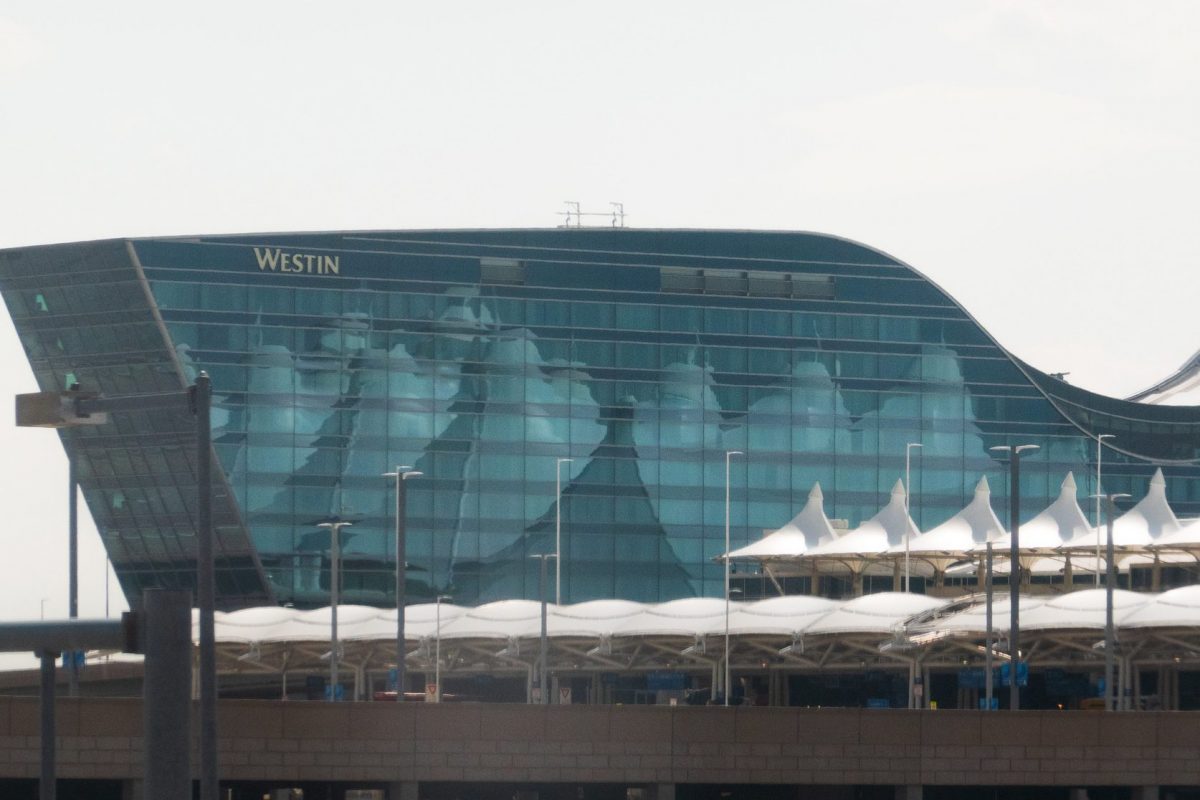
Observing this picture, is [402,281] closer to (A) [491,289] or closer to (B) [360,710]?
(A) [491,289]

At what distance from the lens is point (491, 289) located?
135 metres

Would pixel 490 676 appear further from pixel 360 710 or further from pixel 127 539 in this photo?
pixel 360 710

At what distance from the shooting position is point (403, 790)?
48125 mm

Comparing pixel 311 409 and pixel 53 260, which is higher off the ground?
pixel 53 260

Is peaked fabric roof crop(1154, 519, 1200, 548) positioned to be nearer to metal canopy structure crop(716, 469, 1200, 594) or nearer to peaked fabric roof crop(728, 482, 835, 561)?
metal canopy structure crop(716, 469, 1200, 594)

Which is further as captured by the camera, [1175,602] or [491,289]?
[491,289]

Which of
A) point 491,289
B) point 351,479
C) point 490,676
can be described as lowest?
point 490,676

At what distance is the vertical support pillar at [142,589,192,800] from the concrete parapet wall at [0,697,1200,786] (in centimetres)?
3126

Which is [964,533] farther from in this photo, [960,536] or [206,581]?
[206,581]

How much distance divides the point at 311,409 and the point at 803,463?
30588mm

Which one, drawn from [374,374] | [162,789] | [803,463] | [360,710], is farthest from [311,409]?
[162,789]

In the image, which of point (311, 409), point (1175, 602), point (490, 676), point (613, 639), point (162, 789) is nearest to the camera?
point (162, 789)

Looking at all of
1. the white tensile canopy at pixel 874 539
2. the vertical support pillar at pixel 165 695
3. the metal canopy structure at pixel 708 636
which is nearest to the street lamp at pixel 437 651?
the metal canopy structure at pixel 708 636

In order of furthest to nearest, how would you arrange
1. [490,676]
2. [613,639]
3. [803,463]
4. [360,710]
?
[803,463] < [490,676] < [613,639] < [360,710]
